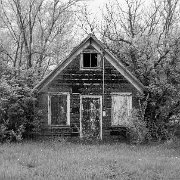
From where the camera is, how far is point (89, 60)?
1947 centimetres

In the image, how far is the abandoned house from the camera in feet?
63.5

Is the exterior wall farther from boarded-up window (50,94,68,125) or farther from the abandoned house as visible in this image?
boarded-up window (50,94,68,125)

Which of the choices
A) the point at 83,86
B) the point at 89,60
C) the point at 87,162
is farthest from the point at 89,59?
the point at 87,162

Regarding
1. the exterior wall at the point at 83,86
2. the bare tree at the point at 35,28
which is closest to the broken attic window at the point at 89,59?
the exterior wall at the point at 83,86

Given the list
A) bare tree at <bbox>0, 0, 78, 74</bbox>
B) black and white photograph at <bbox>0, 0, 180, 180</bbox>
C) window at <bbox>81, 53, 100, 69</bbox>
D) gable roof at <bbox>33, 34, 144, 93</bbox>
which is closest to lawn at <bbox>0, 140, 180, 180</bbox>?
black and white photograph at <bbox>0, 0, 180, 180</bbox>

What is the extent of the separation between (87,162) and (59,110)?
7.21 m

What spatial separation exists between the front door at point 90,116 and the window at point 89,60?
1.56m

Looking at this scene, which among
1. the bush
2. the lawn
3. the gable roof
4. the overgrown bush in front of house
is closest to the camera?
the lawn

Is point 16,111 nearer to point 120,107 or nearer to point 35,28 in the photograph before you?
point 120,107

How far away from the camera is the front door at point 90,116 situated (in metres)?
19.5

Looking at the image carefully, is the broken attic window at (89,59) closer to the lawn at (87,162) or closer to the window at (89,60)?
the window at (89,60)

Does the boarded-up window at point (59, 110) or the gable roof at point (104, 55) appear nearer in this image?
the gable roof at point (104, 55)

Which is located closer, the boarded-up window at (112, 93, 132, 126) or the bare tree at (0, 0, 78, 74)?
the boarded-up window at (112, 93, 132, 126)

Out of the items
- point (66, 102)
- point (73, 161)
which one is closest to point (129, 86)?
point (66, 102)
